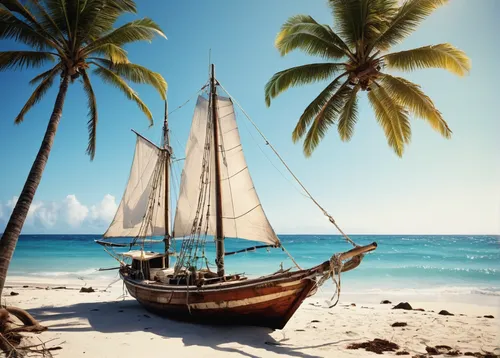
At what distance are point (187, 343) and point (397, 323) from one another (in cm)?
699

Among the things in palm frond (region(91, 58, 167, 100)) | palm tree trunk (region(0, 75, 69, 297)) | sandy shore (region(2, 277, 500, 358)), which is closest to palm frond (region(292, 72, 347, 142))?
palm frond (region(91, 58, 167, 100))

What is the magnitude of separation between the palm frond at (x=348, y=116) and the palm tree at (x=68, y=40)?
7.55m

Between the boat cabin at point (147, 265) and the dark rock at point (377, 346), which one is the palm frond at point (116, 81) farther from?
the dark rock at point (377, 346)

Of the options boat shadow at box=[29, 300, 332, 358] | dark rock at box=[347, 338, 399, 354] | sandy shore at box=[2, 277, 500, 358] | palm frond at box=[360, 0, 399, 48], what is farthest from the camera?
palm frond at box=[360, 0, 399, 48]

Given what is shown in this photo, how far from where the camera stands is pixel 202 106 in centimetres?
1238

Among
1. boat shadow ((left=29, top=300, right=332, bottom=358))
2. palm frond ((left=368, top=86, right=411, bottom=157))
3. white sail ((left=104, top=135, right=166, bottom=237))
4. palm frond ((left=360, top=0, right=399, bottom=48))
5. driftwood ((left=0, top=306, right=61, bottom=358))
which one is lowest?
boat shadow ((left=29, top=300, right=332, bottom=358))

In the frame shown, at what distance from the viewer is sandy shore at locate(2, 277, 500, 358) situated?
6.71 m

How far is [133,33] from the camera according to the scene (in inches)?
379

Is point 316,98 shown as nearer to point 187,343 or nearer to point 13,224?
point 187,343

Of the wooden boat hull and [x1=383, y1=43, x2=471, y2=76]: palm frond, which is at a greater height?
[x1=383, y1=43, x2=471, y2=76]: palm frond

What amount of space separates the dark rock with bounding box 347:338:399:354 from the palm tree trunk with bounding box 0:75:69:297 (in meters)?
8.28

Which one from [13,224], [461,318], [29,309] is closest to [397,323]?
[461,318]

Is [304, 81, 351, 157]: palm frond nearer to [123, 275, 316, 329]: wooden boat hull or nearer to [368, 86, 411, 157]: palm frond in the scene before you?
[368, 86, 411, 157]: palm frond

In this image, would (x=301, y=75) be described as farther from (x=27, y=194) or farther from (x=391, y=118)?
(x=27, y=194)
